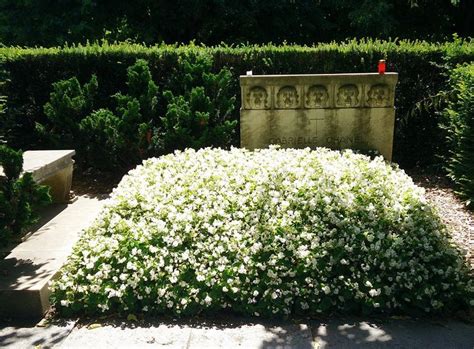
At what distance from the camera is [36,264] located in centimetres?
484

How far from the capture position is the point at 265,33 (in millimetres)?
16359

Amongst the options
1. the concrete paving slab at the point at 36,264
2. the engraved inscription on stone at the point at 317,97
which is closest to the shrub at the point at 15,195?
the concrete paving slab at the point at 36,264

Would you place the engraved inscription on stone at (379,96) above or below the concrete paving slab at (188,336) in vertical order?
above

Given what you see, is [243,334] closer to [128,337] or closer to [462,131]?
[128,337]

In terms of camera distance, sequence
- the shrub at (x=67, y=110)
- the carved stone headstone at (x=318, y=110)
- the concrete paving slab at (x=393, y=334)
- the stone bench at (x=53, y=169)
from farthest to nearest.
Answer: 1. the shrub at (x=67, y=110)
2. the carved stone headstone at (x=318, y=110)
3. the stone bench at (x=53, y=169)
4. the concrete paving slab at (x=393, y=334)

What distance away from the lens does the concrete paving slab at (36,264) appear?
14.1ft

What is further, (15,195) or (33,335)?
(15,195)

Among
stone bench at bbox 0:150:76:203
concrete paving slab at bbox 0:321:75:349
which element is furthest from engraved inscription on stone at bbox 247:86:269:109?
concrete paving slab at bbox 0:321:75:349

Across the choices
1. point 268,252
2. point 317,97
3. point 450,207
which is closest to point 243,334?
point 268,252

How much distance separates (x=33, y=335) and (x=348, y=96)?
5807 millimetres

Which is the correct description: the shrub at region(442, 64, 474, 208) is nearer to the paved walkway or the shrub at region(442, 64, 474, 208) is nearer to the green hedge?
the green hedge

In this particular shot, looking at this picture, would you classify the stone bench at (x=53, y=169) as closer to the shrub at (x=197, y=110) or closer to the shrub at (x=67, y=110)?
the shrub at (x=67, y=110)

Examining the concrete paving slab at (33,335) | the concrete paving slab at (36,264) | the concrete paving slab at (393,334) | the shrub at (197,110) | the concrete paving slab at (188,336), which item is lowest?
the concrete paving slab at (393,334)

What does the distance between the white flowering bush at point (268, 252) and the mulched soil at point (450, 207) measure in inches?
32.7
